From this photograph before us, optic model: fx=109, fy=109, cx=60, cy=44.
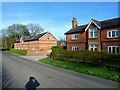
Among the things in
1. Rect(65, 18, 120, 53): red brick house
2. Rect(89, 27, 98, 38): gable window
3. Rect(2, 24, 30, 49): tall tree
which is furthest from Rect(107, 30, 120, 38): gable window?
Rect(2, 24, 30, 49): tall tree

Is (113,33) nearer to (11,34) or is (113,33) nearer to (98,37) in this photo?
(98,37)

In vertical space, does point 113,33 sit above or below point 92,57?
above

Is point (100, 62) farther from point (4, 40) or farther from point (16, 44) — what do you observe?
point (4, 40)

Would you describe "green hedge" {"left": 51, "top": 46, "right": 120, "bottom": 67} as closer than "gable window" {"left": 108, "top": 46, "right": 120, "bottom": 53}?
Yes

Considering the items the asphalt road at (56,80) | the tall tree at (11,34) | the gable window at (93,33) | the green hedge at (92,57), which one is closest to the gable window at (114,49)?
the gable window at (93,33)

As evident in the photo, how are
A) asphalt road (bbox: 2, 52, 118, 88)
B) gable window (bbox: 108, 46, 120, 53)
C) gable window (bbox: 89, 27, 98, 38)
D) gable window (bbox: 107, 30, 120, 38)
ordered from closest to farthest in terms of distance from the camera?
asphalt road (bbox: 2, 52, 118, 88) → gable window (bbox: 108, 46, 120, 53) → gable window (bbox: 107, 30, 120, 38) → gable window (bbox: 89, 27, 98, 38)

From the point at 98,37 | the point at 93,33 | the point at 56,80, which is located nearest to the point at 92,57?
the point at 56,80

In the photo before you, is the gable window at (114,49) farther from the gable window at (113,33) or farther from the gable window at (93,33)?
the gable window at (93,33)

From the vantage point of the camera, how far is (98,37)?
2059cm

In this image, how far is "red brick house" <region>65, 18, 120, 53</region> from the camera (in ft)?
59.8

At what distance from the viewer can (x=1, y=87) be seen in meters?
6.90

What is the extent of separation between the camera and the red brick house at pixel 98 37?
59.8 feet

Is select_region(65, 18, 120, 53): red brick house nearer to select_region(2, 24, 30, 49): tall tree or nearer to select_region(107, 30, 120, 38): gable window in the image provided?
select_region(107, 30, 120, 38): gable window

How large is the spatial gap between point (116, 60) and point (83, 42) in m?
12.6
